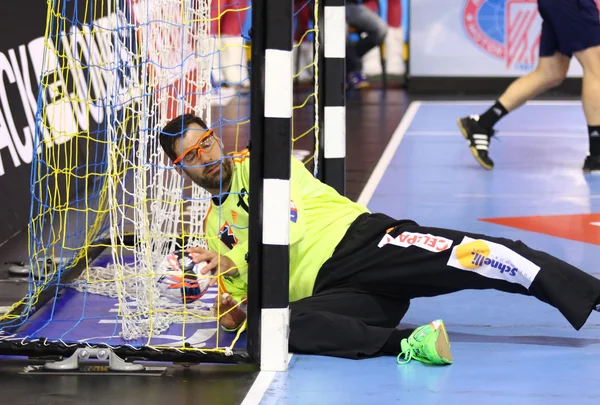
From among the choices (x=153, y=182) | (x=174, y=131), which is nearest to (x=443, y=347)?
(x=174, y=131)

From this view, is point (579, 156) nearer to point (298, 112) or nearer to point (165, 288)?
point (298, 112)

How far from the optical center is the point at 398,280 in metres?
4.91

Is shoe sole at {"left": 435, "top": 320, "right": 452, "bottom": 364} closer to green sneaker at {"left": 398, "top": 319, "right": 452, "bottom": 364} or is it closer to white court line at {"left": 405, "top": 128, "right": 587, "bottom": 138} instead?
green sneaker at {"left": 398, "top": 319, "right": 452, "bottom": 364}

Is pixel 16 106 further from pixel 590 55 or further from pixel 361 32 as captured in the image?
pixel 361 32

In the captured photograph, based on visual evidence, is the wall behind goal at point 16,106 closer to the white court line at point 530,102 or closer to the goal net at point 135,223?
the goal net at point 135,223

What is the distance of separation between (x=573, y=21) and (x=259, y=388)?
5552 mm

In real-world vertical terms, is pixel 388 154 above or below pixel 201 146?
below

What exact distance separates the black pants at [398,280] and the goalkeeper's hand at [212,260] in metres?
0.34

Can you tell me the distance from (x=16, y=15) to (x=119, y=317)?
3.15m

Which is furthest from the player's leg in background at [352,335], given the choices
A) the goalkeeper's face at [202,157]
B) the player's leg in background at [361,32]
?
the player's leg in background at [361,32]

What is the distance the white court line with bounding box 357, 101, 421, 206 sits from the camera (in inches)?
335

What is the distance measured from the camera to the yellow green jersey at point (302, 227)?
4848 mm

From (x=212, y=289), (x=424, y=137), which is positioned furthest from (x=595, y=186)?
(x=212, y=289)

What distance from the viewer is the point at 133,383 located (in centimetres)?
445
